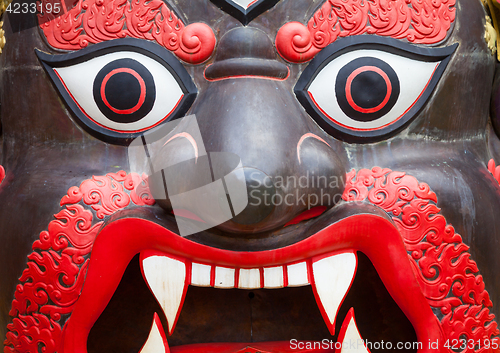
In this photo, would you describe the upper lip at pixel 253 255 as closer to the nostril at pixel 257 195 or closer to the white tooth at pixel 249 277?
the white tooth at pixel 249 277

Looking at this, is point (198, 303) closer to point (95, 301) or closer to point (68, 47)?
point (95, 301)

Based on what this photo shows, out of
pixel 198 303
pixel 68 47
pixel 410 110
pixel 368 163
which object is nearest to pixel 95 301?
pixel 198 303

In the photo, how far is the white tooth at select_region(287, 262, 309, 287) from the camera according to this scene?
1568 millimetres

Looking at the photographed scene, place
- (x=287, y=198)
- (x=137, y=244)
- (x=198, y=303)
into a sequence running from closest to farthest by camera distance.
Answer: (x=287, y=198)
(x=137, y=244)
(x=198, y=303)

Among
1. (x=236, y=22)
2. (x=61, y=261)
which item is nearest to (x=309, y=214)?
(x=236, y=22)

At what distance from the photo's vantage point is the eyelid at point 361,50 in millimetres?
1635

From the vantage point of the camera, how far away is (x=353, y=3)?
166cm

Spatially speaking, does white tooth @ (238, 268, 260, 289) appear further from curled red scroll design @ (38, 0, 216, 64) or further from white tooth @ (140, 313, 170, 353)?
curled red scroll design @ (38, 0, 216, 64)

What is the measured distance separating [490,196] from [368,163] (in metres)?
0.45

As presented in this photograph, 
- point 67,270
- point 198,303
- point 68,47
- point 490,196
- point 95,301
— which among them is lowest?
point 198,303

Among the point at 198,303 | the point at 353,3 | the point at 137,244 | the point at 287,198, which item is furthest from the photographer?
the point at 198,303

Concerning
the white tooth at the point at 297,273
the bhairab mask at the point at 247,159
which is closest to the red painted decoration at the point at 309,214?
the bhairab mask at the point at 247,159

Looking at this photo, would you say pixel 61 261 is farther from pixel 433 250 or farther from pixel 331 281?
pixel 433 250

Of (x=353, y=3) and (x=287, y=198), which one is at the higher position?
(x=353, y=3)
